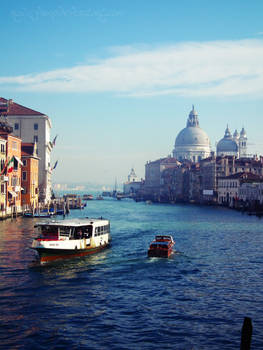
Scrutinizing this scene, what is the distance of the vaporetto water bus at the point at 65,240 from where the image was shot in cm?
3156

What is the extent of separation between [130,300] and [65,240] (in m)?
10.9

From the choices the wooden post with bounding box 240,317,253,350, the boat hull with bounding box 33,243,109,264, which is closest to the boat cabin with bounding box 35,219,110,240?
the boat hull with bounding box 33,243,109,264

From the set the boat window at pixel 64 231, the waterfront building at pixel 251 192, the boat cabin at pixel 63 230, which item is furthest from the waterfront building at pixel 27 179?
the waterfront building at pixel 251 192

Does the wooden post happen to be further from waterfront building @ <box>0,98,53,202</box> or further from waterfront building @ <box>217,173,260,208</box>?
waterfront building @ <box>217,173,260,208</box>

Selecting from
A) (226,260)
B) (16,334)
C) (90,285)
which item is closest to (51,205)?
(226,260)

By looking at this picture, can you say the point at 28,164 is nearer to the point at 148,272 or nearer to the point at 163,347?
the point at 148,272

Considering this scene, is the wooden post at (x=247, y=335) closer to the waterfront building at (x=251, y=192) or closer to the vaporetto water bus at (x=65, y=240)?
the vaporetto water bus at (x=65, y=240)

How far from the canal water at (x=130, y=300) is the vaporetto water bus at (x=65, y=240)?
2.64 ft

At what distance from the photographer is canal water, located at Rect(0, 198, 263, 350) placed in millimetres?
17953

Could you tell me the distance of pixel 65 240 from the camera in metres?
32.9

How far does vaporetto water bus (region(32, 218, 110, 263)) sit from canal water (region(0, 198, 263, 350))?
0.80 m

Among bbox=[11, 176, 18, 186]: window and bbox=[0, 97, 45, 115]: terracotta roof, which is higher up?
bbox=[0, 97, 45, 115]: terracotta roof

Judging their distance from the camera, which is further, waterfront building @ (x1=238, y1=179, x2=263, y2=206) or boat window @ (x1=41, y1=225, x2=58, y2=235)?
waterfront building @ (x1=238, y1=179, x2=263, y2=206)

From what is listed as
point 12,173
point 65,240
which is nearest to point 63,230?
point 65,240
